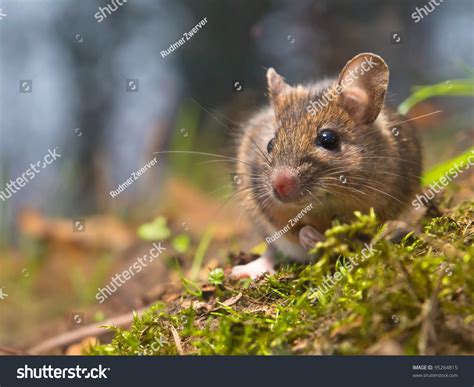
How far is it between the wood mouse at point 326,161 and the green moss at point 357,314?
48 cm

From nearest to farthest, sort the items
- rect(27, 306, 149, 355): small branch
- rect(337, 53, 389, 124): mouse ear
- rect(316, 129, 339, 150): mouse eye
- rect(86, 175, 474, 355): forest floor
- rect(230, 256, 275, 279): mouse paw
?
rect(86, 175, 474, 355): forest floor, rect(337, 53, 389, 124): mouse ear, rect(316, 129, 339, 150): mouse eye, rect(230, 256, 275, 279): mouse paw, rect(27, 306, 149, 355): small branch

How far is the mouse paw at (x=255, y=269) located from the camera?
11.3 ft

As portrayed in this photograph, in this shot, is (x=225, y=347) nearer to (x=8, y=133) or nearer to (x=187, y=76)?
(x=187, y=76)

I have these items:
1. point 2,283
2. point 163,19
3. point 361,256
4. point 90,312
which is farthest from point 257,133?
point 2,283

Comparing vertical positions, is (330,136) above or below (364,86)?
below

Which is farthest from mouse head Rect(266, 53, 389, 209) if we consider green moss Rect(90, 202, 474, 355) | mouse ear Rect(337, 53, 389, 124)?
green moss Rect(90, 202, 474, 355)

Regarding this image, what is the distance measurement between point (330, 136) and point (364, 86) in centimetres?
37

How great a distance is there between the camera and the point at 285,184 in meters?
2.89

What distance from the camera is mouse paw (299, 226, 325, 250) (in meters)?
3.17

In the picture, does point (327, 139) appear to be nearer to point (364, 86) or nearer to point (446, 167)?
point (364, 86)

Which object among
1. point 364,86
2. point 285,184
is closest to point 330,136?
point 364,86

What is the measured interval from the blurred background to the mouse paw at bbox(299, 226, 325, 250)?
1752mm

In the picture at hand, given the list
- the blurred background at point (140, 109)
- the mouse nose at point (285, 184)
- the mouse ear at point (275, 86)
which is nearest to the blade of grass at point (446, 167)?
the mouse ear at point (275, 86)

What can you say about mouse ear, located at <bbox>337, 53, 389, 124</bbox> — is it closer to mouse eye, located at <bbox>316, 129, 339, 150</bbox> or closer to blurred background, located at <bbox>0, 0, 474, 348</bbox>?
mouse eye, located at <bbox>316, 129, 339, 150</bbox>
